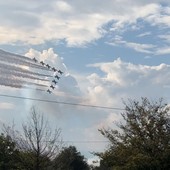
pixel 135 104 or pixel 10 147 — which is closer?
pixel 135 104

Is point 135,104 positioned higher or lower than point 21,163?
higher

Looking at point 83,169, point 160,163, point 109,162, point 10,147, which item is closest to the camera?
point 160,163

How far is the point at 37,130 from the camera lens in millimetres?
33844

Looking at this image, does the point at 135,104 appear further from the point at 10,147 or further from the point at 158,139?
the point at 10,147

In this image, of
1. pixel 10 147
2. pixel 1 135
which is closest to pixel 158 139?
pixel 10 147

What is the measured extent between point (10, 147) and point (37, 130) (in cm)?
1660

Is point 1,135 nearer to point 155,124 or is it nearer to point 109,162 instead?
point 109,162

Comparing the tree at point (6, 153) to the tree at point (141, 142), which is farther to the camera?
the tree at point (6, 153)

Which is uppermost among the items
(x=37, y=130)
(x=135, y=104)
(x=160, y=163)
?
(x=135, y=104)

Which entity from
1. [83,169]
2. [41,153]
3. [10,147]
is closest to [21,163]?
[41,153]

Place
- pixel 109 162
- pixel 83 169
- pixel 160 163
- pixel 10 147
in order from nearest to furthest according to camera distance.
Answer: pixel 160 163 < pixel 109 162 < pixel 10 147 < pixel 83 169

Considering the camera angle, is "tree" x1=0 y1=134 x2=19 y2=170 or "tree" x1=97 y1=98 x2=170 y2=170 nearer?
"tree" x1=97 y1=98 x2=170 y2=170

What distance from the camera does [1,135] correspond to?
2067 inches

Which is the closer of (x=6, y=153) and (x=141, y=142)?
(x=141, y=142)
